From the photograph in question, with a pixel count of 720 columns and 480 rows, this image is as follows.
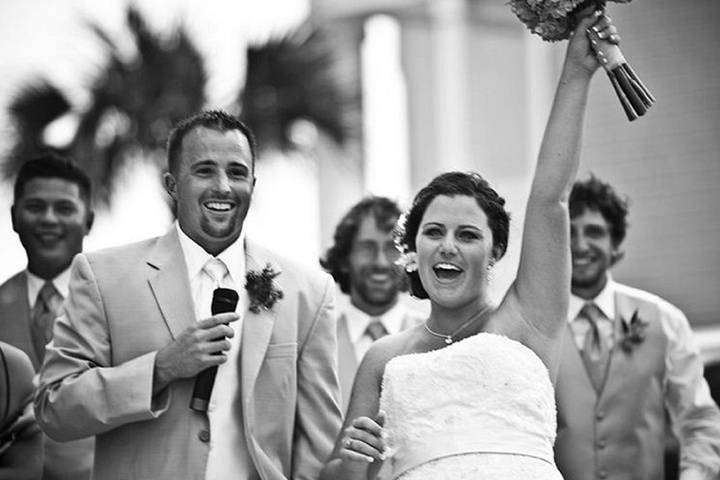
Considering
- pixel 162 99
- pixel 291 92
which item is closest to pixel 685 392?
pixel 291 92

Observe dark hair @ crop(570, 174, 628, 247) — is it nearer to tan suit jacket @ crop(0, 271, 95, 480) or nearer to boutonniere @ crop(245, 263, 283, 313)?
boutonniere @ crop(245, 263, 283, 313)

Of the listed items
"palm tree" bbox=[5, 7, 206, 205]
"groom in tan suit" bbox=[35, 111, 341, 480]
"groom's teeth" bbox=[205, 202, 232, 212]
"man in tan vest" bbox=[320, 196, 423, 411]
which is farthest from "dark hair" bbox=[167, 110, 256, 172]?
"palm tree" bbox=[5, 7, 206, 205]

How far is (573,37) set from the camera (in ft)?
15.9

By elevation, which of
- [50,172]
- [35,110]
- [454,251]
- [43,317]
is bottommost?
[43,317]

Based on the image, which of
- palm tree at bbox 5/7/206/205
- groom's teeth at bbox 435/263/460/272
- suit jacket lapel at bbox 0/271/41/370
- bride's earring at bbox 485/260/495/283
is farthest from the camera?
palm tree at bbox 5/7/206/205

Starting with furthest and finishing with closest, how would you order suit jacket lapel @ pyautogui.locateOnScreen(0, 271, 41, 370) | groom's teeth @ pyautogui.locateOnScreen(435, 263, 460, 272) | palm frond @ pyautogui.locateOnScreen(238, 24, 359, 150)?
1. palm frond @ pyautogui.locateOnScreen(238, 24, 359, 150)
2. suit jacket lapel @ pyautogui.locateOnScreen(0, 271, 41, 370)
3. groom's teeth @ pyautogui.locateOnScreen(435, 263, 460, 272)

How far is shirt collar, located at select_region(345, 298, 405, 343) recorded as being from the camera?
24.0ft

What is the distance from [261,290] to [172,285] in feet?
1.04

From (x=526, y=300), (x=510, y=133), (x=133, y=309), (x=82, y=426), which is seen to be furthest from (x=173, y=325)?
(x=510, y=133)

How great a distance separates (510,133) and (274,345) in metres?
11.6

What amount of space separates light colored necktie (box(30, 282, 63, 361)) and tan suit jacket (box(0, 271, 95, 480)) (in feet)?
0.07

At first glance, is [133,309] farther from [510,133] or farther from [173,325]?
[510,133]

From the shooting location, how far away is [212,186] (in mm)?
5137

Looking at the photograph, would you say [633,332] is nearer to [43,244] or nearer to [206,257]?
[206,257]
